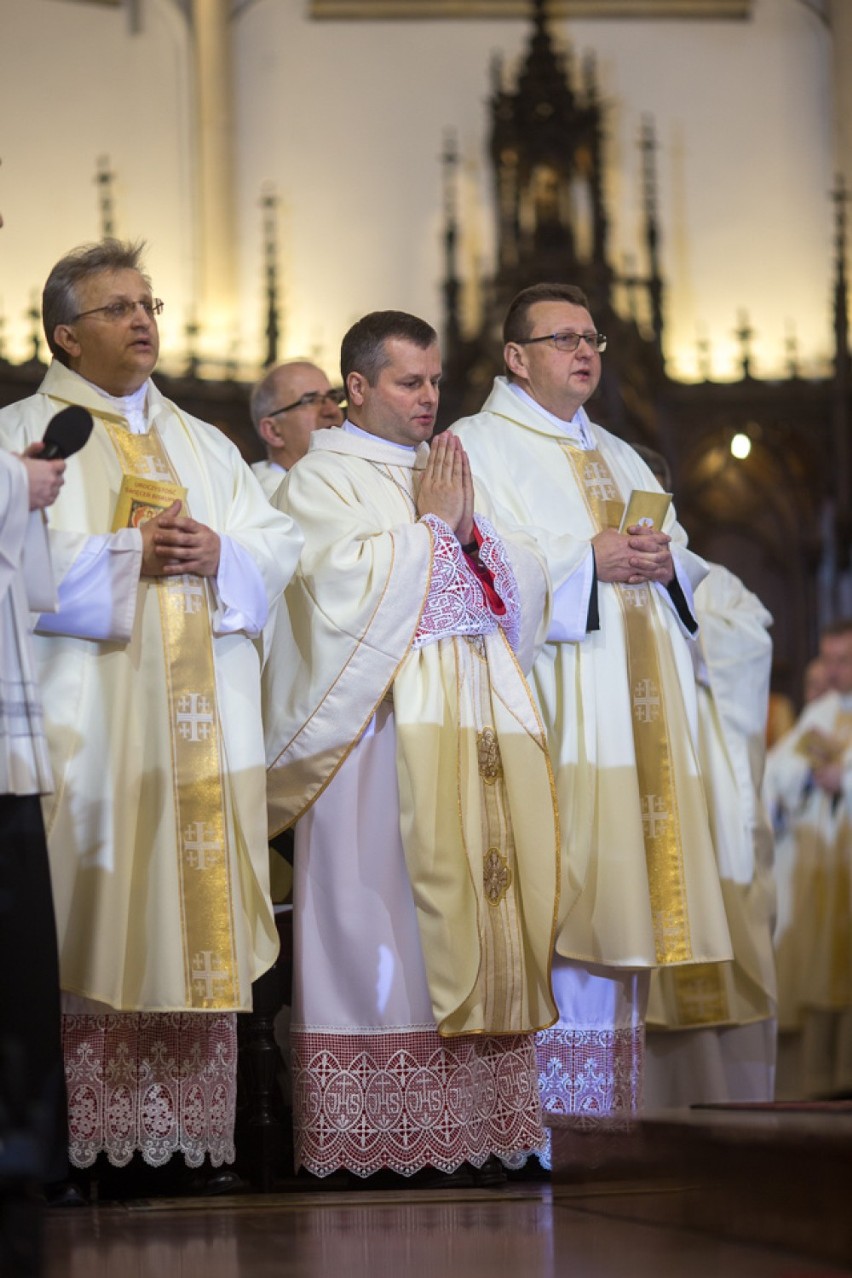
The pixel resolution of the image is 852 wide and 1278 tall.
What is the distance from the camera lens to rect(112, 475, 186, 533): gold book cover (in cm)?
462

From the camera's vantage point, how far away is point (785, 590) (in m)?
14.2

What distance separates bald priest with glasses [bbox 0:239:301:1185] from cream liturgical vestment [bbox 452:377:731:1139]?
1042 mm

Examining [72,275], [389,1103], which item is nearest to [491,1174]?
[389,1103]

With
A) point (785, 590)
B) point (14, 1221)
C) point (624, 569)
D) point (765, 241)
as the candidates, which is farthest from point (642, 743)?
point (765, 241)

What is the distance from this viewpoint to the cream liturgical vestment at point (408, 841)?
183 inches

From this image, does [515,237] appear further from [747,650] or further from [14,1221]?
[14,1221]

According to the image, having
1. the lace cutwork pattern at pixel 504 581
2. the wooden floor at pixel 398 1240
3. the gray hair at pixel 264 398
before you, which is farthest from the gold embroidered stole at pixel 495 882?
the gray hair at pixel 264 398

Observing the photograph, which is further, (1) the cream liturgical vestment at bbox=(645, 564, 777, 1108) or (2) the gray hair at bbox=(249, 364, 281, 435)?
(2) the gray hair at bbox=(249, 364, 281, 435)

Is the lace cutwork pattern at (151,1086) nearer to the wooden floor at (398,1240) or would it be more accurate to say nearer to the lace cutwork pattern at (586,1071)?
the wooden floor at (398,1240)

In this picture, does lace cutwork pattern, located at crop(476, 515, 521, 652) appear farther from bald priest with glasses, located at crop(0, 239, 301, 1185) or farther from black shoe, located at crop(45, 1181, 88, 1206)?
black shoe, located at crop(45, 1181, 88, 1206)

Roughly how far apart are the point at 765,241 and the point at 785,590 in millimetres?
3040

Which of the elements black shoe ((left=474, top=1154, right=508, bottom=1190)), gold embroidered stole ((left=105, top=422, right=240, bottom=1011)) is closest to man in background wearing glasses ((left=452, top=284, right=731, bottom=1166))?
black shoe ((left=474, top=1154, right=508, bottom=1190))

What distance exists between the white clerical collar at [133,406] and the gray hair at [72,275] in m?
0.15

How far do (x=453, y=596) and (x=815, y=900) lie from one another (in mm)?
5889
